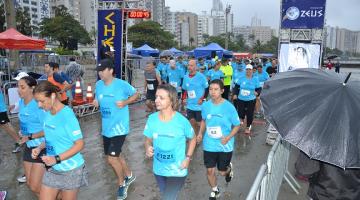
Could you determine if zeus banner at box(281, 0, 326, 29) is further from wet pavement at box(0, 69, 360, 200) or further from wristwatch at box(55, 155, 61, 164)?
wristwatch at box(55, 155, 61, 164)

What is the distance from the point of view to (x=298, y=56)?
7.75 meters

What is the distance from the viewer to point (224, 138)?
15.5ft

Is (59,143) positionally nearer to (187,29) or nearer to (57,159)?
(57,159)

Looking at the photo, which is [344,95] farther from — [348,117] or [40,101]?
[40,101]

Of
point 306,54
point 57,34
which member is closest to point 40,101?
point 306,54

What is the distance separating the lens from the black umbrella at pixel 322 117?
2623mm

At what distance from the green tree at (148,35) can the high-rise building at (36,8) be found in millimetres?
58704

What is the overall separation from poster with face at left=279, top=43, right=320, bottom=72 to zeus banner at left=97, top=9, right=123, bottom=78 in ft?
18.3

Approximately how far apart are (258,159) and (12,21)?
52.5ft

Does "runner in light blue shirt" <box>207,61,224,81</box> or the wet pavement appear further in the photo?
"runner in light blue shirt" <box>207,61,224,81</box>

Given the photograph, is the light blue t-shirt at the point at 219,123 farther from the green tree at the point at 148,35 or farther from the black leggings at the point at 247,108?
the green tree at the point at 148,35

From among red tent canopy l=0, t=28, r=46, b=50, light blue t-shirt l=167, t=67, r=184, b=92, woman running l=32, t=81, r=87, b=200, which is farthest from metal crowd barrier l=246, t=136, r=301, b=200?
red tent canopy l=0, t=28, r=46, b=50

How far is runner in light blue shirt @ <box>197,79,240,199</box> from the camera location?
15.7ft

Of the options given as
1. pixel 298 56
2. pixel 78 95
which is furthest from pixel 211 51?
pixel 298 56
